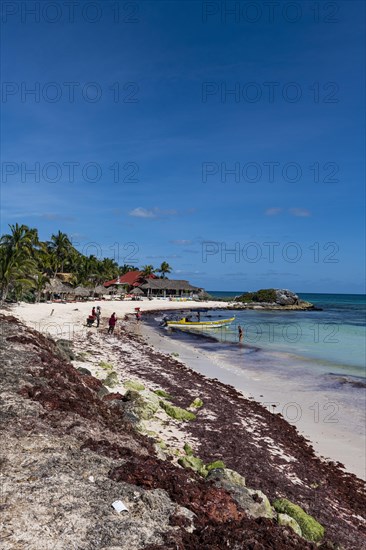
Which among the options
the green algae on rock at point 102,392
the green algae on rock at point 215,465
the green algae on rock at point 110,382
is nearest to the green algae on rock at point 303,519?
the green algae on rock at point 215,465

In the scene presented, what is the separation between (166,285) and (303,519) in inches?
3835

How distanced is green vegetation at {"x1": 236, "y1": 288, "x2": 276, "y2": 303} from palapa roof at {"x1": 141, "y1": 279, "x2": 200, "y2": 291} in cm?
2994

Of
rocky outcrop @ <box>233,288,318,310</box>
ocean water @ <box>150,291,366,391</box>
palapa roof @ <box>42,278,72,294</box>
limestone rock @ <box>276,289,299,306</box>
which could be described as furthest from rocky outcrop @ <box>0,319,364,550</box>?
limestone rock @ <box>276,289,299,306</box>

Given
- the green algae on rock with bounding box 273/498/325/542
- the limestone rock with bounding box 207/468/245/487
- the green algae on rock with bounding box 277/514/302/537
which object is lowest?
the green algae on rock with bounding box 273/498/325/542

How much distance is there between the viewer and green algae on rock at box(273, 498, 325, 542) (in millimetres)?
7082

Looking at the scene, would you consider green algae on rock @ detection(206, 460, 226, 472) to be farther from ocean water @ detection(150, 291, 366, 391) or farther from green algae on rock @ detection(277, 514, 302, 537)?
ocean water @ detection(150, 291, 366, 391)

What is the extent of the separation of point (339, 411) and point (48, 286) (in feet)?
187

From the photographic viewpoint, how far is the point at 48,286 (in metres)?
63.9

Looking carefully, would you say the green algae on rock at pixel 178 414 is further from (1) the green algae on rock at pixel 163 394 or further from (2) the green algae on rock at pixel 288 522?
(2) the green algae on rock at pixel 288 522

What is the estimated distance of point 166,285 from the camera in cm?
10450

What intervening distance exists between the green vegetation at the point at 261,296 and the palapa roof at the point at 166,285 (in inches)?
1179

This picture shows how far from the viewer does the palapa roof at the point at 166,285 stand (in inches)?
3989

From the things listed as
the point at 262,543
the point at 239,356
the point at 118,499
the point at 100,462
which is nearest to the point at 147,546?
the point at 118,499

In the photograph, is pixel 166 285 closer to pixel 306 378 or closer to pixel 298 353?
pixel 298 353
